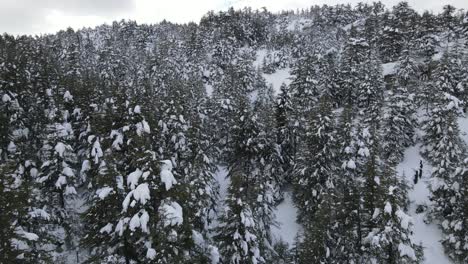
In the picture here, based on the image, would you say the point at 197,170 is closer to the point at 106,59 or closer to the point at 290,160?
the point at 290,160

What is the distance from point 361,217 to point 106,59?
230 feet

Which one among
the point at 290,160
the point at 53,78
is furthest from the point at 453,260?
the point at 53,78

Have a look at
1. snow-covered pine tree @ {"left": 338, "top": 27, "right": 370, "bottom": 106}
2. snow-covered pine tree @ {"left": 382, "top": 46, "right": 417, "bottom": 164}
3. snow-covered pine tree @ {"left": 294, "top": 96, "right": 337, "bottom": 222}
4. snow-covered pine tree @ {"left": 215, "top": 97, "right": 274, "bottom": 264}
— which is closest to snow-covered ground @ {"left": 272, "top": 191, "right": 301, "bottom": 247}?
snow-covered pine tree @ {"left": 294, "top": 96, "right": 337, "bottom": 222}

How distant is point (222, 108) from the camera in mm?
53094

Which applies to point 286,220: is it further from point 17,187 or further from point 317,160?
point 17,187

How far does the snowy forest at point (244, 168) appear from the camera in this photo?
52.6 feet

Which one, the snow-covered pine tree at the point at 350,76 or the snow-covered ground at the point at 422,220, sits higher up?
the snow-covered pine tree at the point at 350,76

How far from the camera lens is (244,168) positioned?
123 feet

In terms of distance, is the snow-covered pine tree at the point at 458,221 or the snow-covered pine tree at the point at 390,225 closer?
the snow-covered pine tree at the point at 390,225

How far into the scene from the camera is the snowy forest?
52.6 ft

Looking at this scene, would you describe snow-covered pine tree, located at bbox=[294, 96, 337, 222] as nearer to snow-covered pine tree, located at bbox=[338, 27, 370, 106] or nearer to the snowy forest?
the snowy forest

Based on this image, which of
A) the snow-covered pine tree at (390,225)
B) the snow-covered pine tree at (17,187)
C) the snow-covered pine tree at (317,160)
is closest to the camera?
the snow-covered pine tree at (17,187)

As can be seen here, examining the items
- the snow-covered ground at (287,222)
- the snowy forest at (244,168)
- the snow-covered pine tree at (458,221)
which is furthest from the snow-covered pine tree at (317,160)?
the snow-covered pine tree at (458,221)

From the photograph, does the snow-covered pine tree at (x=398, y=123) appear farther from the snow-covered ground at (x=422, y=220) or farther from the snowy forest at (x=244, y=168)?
the snow-covered ground at (x=422, y=220)
